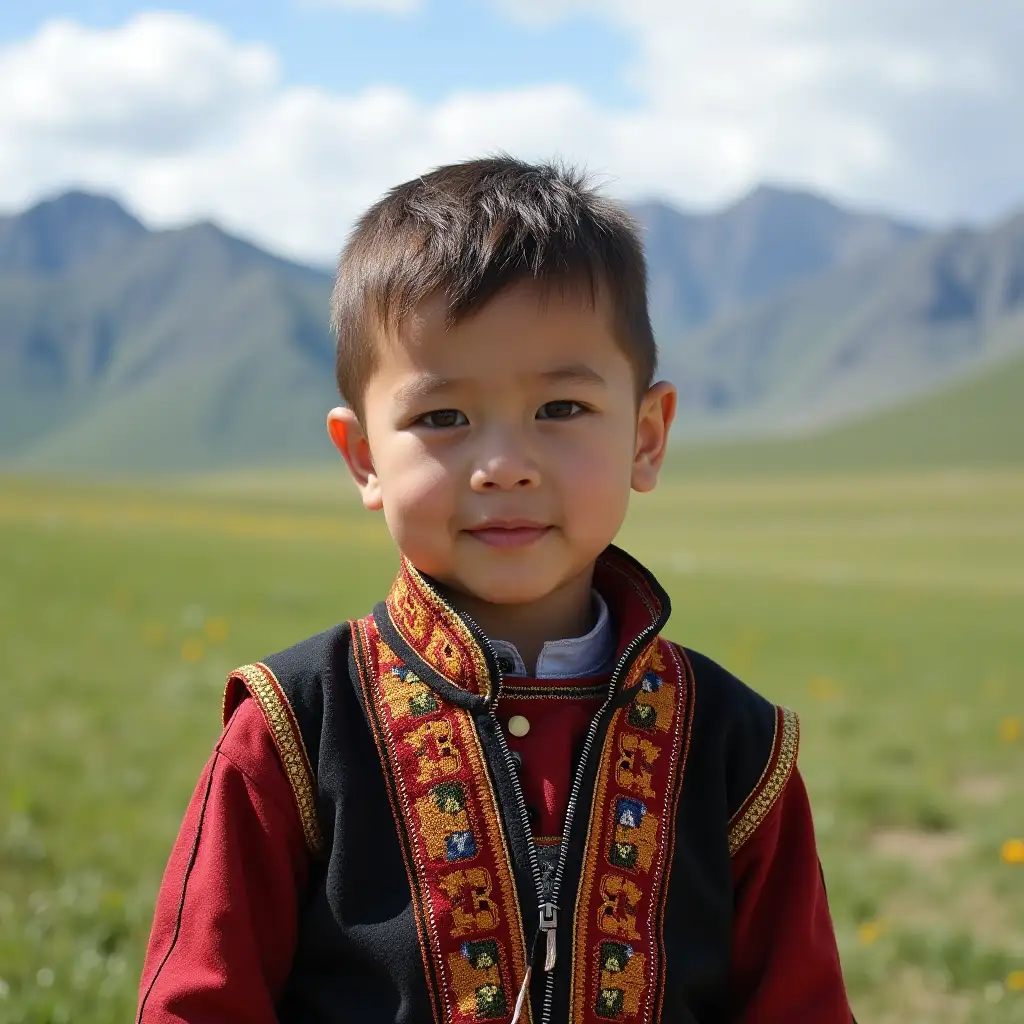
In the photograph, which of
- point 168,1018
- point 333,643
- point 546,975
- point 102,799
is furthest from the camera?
point 102,799

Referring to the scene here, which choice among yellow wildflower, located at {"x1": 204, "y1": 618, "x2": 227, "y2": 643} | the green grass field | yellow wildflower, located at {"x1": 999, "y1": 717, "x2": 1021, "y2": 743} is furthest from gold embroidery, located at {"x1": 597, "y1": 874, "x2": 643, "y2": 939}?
yellow wildflower, located at {"x1": 204, "y1": 618, "x2": 227, "y2": 643}

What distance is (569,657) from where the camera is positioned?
2.47 m

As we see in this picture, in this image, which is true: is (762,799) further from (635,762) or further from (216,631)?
(216,631)

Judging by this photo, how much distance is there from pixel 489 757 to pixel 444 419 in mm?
600

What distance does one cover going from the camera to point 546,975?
2.27 metres

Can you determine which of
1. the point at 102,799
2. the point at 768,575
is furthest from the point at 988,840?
the point at 768,575

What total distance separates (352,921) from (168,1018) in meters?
0.33

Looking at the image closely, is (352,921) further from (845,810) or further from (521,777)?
(845,810)

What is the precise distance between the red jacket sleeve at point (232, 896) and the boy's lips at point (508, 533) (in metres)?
0.50

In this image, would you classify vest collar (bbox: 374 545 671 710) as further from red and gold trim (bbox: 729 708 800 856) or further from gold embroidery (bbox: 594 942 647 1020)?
gold embroidery (bbox: 594 942 647 1020)

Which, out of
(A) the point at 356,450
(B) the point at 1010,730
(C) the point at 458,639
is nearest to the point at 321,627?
(B) the point at 1010,730

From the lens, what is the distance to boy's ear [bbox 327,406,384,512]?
2529mm

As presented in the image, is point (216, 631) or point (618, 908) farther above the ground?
point (216, 631)

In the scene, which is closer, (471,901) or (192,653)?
(471,901)
